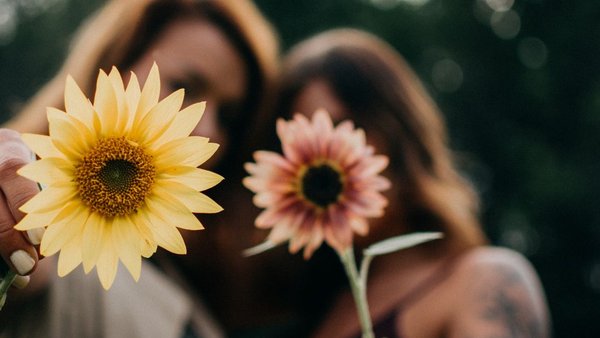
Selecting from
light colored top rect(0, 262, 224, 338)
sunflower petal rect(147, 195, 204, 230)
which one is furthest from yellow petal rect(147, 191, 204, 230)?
light colored top rect(0, 262, 224, 338)

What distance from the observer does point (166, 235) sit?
10.1 inches

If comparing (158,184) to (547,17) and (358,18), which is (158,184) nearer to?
(358,18)

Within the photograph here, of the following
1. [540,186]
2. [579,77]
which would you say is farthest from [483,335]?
[579,77]

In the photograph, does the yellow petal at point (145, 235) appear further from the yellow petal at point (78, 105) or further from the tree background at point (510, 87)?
the tree background at point (510, 87)

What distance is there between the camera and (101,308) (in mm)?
831

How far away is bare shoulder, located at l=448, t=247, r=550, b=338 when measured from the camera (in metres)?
0.96

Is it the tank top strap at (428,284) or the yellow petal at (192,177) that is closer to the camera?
the yellow petal at (192,177)

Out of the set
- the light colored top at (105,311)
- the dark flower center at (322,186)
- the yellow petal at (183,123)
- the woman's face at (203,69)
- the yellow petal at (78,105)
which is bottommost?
the light colored top at (105,311)

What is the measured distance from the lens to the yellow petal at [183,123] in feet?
0.80

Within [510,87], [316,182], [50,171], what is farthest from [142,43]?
[510,87]

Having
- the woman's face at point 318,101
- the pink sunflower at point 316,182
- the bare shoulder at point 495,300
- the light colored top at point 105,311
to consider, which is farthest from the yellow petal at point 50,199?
the woman's face at point 318,101

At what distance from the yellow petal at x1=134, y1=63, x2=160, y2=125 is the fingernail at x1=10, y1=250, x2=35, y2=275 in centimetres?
7

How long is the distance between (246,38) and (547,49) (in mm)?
3106

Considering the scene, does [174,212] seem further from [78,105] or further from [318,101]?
[318,101]
